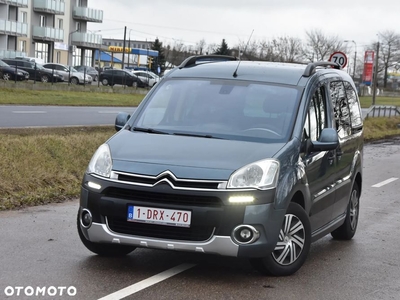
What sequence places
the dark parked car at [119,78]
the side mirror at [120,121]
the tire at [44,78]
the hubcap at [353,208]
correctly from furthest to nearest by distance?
the dark parked car at [119,78] < the tire at [44,78] < the hubcap at [353,208] < the side mirror at [120,121]

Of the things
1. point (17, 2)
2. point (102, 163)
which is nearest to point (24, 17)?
point (17, 2)

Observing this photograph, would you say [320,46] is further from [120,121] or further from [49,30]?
[120,121]

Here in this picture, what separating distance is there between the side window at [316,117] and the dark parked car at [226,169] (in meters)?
0.01

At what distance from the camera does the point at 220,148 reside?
6582mm

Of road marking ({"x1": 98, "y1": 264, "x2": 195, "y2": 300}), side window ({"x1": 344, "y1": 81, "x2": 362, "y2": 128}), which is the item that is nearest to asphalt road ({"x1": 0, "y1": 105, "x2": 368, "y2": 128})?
side window ({"x1": 344, "y1": 81, "x2": 362, "y2": 128})

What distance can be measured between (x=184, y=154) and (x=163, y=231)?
64cm

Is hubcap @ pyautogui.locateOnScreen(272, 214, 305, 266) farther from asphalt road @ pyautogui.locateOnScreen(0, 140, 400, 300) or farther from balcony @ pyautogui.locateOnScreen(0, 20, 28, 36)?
balcony @ pyautogui.locateOnScreen(0, 20, 28, 36)

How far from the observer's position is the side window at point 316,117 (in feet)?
24.2

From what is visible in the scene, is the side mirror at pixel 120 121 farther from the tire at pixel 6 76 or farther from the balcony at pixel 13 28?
the balcony at pixel 13 28

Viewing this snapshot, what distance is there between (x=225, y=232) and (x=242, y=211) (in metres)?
0.20

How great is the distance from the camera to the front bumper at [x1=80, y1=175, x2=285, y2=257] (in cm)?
608

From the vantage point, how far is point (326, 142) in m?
7.21

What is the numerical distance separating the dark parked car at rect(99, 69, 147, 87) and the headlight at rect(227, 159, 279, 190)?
1961 inches

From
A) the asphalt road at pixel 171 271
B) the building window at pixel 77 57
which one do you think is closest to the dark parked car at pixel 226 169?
the asphalt road at pixel 171 271
